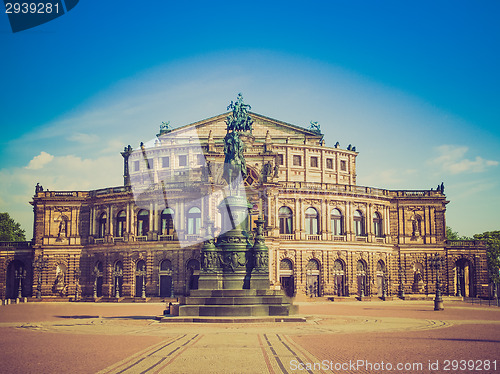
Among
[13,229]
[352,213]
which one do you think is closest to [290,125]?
[352,213]

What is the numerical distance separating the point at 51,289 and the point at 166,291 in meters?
17.9

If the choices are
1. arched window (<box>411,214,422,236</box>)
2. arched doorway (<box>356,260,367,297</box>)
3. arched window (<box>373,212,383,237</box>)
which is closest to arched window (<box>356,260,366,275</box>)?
arched doorway (<box>356,260,367,297</box>)

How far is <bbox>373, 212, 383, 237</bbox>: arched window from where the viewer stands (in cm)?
8425

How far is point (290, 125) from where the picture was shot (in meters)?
91.1

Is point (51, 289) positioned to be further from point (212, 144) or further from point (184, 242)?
point (212, 144)

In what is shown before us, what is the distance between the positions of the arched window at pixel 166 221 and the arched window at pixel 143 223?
245 cm

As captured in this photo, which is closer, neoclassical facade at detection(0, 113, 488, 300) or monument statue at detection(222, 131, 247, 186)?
monument statue at detection(222, 131, 247, 186)

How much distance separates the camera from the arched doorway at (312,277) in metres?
78.0

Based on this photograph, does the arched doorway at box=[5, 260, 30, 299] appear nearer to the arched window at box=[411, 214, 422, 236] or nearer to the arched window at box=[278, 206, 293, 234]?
the arched window at box=[278, 206, 293, 234]

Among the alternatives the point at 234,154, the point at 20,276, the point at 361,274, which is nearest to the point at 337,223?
the point at 361,274

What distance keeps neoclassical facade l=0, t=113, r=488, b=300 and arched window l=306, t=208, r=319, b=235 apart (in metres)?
0.14

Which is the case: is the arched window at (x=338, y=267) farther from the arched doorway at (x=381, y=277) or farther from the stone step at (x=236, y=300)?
the stone step at (x=236, y=300)

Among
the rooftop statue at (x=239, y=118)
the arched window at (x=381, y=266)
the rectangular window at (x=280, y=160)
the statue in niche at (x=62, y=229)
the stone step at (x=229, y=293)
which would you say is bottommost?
the stone step at (x=229, y=293)

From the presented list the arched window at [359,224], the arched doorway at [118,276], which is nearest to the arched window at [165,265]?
the arched doorway at [118,276]
